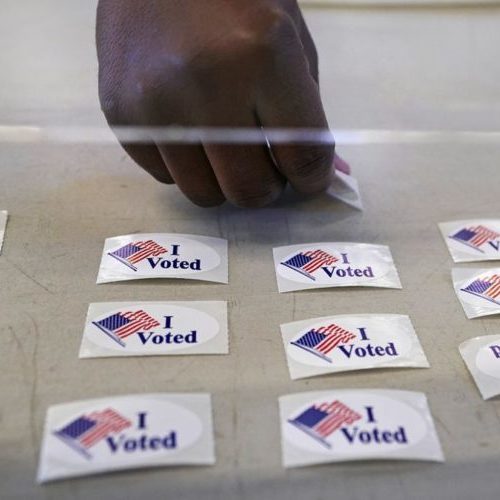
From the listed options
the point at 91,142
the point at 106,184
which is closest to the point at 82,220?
the point at 106,184

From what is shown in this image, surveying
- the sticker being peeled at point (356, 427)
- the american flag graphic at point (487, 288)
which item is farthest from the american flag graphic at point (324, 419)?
the american flag graphic at point (487, 288)

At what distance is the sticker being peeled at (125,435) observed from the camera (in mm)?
518

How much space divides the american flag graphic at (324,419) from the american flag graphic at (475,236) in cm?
31

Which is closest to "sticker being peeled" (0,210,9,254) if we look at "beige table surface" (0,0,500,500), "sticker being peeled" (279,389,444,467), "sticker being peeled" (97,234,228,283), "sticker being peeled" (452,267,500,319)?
"beige table surface" (0,0,500,500)

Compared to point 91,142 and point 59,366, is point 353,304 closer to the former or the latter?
point 59,366

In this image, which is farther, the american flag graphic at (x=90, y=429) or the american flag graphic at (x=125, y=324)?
the american flag graphic at (x=125, y=324)

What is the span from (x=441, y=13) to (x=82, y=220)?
860mm

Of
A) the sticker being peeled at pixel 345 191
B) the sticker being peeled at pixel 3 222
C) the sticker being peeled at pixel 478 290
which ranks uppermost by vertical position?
the sticker being peeled at pixel 345 191

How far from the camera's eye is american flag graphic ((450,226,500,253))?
788 millimetres

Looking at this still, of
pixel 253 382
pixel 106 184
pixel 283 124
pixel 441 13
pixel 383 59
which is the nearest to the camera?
pixel 253 382

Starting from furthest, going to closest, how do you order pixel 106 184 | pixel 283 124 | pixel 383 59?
pixel 383 59 < pixel 106 184 < pixel 283 124

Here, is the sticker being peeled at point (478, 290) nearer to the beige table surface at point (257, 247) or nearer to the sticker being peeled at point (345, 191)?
the beige table surface at point (257, 247)

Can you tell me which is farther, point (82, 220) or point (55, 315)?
point (82, 220)

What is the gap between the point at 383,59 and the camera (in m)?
1.19
